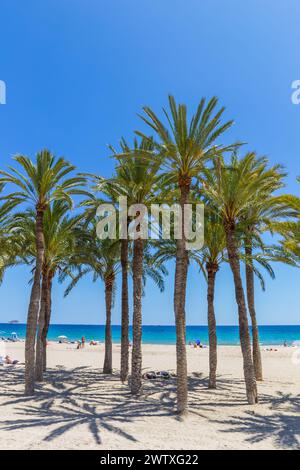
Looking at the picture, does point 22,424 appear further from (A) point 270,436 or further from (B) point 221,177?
(B) point 221,177

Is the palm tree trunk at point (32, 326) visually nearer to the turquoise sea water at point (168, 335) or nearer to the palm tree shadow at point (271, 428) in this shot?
the palm tree shadow at point (271, 428)

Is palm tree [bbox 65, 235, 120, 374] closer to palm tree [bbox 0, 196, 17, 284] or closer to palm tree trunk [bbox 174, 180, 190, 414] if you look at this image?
palm tree [bbox 0, 196, 17, 284]

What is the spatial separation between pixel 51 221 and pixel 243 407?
11239 millimetres

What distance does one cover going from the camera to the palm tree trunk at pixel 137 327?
48.9 feet

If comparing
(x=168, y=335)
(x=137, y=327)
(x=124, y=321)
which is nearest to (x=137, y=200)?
(x=137, y=327)

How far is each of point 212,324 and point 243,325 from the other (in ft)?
11.3

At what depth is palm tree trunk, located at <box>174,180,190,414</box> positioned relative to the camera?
11.6 metres

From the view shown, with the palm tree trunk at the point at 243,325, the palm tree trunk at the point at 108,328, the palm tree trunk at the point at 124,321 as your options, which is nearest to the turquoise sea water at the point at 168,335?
the palm tree trunk at the point at 108,328

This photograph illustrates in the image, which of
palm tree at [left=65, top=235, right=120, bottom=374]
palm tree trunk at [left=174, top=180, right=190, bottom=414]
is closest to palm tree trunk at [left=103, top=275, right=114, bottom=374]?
palm tree at [left=65, top=235, right=120, bottom=374]

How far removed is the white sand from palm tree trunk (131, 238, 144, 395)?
2.15 ft

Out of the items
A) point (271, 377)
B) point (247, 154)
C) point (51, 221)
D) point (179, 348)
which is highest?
point (247, 154)

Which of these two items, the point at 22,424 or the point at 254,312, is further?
the point at 254,312

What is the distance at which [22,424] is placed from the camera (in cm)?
974
